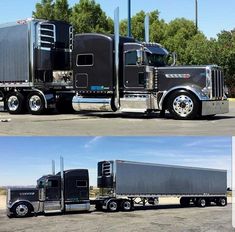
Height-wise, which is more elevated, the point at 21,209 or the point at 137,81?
the point at 137,81

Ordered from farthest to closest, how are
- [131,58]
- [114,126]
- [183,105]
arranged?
[131,58] → [183,105] → [114,126]

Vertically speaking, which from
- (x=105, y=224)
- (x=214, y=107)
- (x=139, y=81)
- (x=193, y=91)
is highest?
(x=139, y=81)

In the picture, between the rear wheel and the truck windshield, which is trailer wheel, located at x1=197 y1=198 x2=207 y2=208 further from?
the truck windshield

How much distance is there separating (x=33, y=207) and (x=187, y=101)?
7842mm

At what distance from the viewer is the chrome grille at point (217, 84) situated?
1697cm

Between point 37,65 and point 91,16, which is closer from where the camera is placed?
point 37,65

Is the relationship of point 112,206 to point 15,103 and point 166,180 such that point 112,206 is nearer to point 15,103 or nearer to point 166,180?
point 166,180

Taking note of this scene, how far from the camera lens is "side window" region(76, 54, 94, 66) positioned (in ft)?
59.9

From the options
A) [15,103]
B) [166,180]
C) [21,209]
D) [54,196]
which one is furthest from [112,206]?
[15,103]

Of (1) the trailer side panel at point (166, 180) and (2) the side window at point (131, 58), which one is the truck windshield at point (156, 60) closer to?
(2) the side window at point (131, 58)

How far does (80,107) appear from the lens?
61.0 ft

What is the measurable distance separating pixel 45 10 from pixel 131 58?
3921 centimetres

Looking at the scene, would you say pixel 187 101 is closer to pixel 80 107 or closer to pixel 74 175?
pixel 80 107

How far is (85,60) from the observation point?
18484 mm
